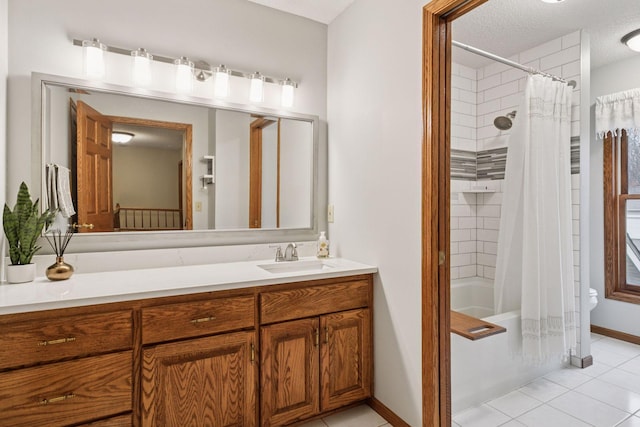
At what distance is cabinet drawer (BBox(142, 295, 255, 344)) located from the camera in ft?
4.89

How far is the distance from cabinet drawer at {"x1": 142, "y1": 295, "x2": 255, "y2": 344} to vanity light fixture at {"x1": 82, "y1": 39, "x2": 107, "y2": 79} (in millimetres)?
1291

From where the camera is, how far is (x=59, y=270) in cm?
166

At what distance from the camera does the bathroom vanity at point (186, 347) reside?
4.32 ft

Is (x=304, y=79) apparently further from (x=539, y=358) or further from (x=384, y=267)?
(x=539, y=358)

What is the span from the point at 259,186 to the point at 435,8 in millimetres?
1417

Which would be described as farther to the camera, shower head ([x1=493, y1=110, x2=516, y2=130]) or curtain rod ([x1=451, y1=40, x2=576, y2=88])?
shower head ([x1=493, y1=110, x2=516, y2=130])

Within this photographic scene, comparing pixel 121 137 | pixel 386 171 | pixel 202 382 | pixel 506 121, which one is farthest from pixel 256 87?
pixel 202 382

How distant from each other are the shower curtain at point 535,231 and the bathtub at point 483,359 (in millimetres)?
58

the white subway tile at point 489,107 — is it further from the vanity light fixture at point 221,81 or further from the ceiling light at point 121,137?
the ceiling light at point 121,137

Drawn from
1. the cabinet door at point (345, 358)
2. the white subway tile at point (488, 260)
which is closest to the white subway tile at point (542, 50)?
the white subway tile at point (488, 260)


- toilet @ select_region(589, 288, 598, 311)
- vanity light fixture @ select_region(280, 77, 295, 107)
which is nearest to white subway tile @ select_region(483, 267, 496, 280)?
toilet @ select_region(589, 288, 598, 311)

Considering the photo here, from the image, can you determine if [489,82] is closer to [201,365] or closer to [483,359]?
[483,359]

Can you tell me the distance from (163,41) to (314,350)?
1986 millimetres

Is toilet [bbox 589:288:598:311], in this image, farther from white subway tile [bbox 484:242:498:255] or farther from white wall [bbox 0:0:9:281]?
white wall [bbox 0:0:9:281]
